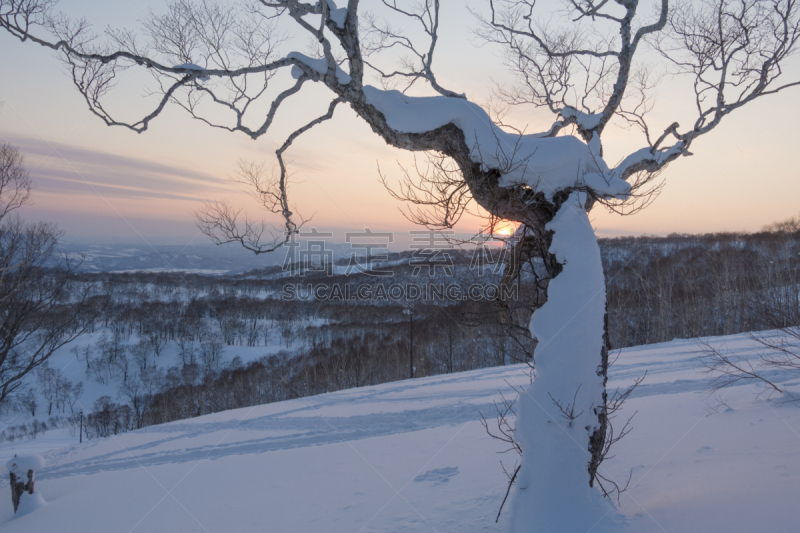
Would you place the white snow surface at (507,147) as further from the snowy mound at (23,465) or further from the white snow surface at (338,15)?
the snowy mound at (23,465)

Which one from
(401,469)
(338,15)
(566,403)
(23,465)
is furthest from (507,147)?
(23,465)

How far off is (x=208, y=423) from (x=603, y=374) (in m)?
11.9

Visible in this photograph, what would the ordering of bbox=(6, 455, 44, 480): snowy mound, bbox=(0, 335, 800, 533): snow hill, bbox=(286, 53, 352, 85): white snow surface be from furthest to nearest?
bbox=(6, 455, 44, 480): snowy mound < bbox=(0, 335, 800, 533): snow hill < bbox=(286, 53, 352, 85): white snow surface

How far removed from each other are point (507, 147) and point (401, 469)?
15.9ft

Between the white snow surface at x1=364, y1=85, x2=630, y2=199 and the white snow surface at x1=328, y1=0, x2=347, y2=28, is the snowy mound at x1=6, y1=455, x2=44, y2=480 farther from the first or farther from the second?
the white snow surface at x1=328, y1=0, x2=347, y2=28

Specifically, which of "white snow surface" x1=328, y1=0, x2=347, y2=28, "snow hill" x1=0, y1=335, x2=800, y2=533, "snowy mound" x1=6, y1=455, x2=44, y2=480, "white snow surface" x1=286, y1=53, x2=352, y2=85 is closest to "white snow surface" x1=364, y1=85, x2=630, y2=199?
"white snow surface" x1=286, y1=53, x2=352, y2=85

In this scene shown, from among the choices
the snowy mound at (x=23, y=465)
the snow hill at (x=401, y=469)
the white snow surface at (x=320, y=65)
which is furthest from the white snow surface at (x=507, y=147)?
the snowy mound at (x=23, y=465)

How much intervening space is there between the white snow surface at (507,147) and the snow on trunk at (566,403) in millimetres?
586

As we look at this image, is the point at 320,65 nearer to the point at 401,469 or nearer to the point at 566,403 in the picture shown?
the point at 566,403

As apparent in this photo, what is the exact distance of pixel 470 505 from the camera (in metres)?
4.12

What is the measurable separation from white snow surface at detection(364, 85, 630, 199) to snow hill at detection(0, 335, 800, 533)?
108 inches

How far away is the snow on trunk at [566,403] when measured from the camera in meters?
2.98

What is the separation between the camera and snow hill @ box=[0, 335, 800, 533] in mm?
3521

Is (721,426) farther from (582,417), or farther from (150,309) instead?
(150,309)
